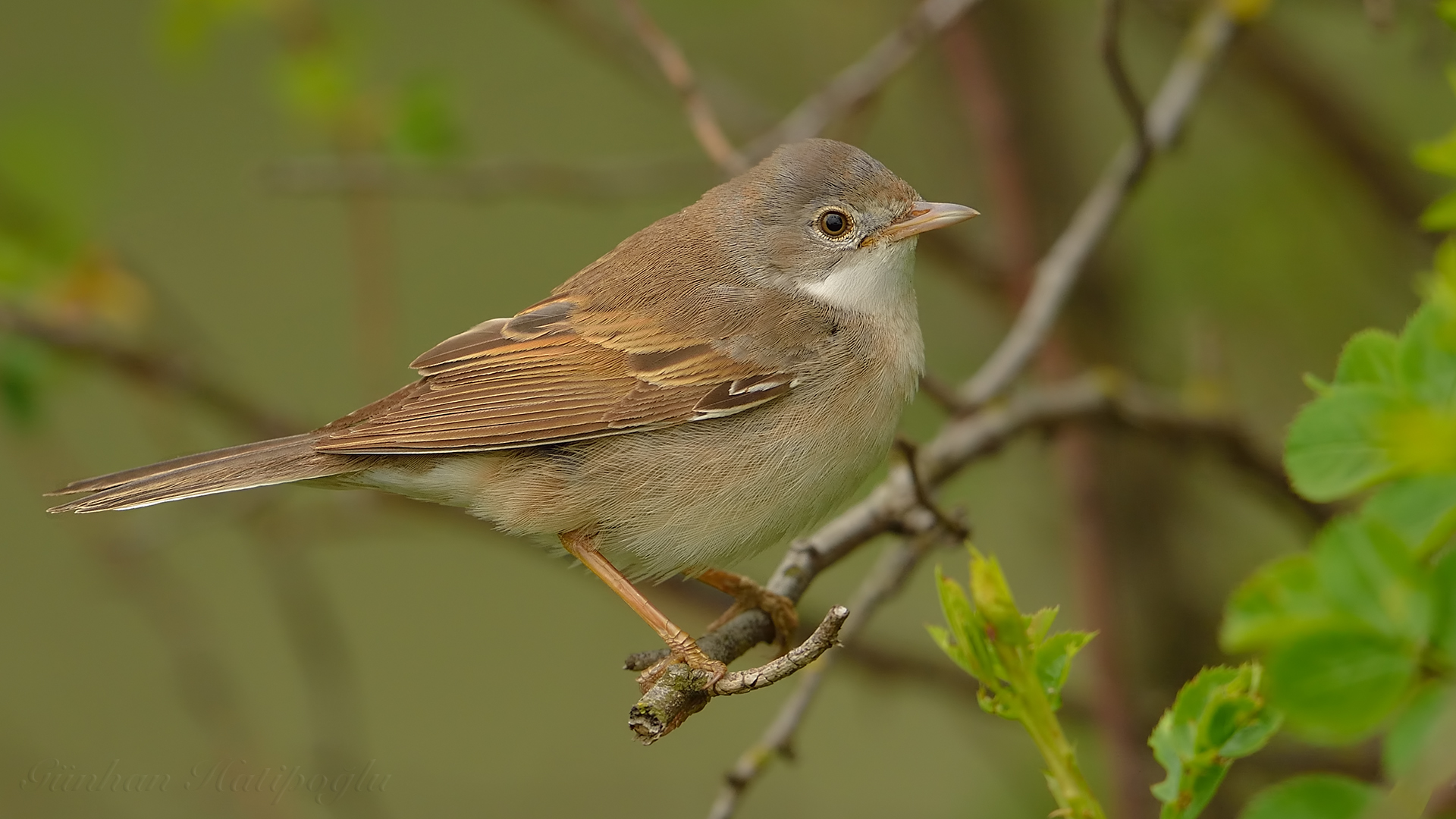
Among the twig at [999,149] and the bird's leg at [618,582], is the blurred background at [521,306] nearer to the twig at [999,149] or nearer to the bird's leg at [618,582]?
the twig at [999,149]

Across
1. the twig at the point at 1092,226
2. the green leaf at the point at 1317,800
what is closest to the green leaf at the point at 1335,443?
the green leaf at the point at 1317,800

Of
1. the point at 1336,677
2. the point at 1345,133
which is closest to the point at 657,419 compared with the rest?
the point at 1336,677

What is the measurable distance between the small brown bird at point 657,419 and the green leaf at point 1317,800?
1833 mm

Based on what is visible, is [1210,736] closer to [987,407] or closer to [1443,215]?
[1443,215]

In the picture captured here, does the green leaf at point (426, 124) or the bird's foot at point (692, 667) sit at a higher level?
the green leaf at point (426, 124)

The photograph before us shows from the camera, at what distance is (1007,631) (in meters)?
1.77

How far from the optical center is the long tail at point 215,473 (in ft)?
10.6

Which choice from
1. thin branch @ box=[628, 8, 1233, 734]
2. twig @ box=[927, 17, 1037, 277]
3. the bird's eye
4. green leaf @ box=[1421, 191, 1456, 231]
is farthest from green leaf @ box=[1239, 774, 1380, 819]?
twig @ box=[927, 17, 1037, 277]

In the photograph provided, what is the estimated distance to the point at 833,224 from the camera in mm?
Result: 3791

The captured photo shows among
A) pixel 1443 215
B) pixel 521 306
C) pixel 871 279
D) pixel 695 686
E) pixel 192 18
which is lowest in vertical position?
pixel 1443 215

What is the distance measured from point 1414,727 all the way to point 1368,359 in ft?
1.44

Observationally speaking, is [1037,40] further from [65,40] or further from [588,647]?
[65,40]

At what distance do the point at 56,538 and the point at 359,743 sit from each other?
2.69m

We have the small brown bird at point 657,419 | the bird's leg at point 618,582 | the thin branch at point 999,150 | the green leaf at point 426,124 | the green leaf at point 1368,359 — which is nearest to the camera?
the green leaf at point 1368,359
